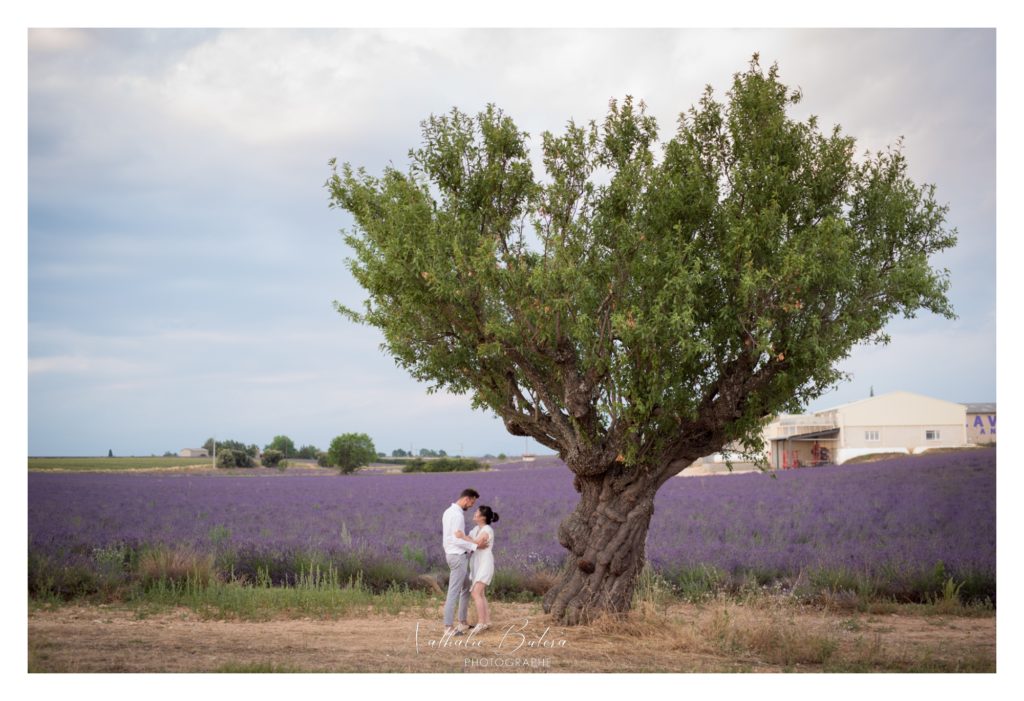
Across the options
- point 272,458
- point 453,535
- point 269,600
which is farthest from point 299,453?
point 453,535

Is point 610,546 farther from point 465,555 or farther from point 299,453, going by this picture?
point 299,453

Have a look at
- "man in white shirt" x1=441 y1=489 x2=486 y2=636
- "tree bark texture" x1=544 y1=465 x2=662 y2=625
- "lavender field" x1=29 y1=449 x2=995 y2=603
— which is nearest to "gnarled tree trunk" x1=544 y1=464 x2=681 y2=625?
"tree bark texture" x1=544 y1=465 x2=662 y2=625

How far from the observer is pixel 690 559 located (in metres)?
13.4

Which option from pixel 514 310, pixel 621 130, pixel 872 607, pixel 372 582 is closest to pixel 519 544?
pixel 372 582

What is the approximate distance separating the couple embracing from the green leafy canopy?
126 cm

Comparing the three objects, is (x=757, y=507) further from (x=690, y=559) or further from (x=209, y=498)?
(x=209, y=498)

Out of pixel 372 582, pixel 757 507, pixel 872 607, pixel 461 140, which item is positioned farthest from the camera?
pixel 757 507

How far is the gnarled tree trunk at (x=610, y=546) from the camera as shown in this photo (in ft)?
31.0

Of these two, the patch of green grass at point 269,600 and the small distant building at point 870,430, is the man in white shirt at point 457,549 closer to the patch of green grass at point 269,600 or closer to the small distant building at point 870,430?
the patch of green grass at point 269,600

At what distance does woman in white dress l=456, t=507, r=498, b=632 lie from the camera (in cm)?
895

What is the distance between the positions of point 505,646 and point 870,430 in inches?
1177

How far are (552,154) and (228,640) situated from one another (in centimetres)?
618

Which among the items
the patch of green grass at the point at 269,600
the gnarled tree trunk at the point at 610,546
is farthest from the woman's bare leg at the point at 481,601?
the patch of green grass at the point at 269,600

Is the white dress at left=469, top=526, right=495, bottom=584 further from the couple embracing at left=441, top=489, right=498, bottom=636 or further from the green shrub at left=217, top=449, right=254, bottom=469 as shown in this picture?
the green shrub at left=217, top=449, right=254, bottom=469
